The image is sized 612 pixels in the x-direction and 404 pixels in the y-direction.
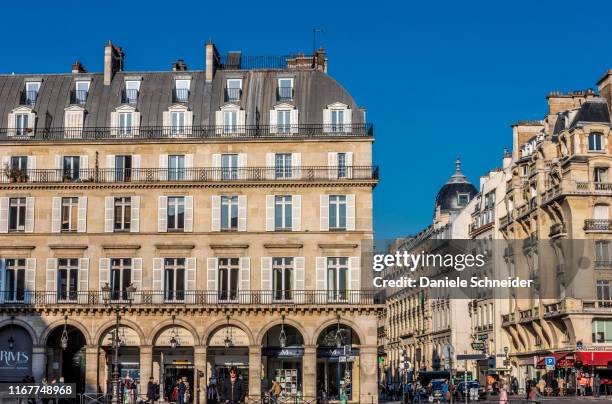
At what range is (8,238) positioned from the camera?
59188 mm

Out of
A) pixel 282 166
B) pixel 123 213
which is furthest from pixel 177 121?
pixel 282 166

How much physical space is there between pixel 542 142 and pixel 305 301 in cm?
2845

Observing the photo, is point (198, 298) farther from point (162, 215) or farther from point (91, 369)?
point (91, 369)

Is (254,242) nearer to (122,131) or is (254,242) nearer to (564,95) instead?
(122,131)

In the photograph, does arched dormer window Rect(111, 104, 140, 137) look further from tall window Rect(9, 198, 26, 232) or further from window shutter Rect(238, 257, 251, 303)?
window shutter Rect(238, 257, 251, 303)

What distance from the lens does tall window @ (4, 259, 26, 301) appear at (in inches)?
2317

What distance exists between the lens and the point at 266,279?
191 feet

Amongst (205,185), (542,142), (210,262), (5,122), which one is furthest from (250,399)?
(542,142)

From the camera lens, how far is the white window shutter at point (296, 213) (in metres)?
58.5

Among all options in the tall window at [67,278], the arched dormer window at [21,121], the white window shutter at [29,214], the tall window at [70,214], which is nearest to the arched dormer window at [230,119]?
the tall window at [70,214]

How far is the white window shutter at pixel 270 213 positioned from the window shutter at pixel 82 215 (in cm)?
1043

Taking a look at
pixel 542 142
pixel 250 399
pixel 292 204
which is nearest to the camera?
pixel 250 399

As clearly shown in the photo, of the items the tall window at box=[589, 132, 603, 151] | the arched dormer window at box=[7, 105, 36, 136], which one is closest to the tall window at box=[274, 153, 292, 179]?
the arched dormer window at box=[7, 105, 36, 136]

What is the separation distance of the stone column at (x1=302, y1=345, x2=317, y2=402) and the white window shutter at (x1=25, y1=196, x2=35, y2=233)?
56.2ft
